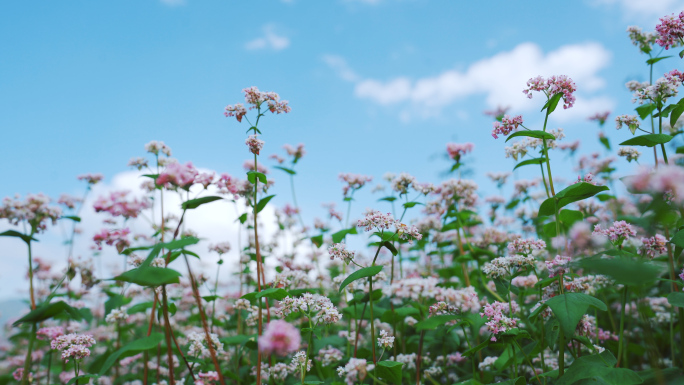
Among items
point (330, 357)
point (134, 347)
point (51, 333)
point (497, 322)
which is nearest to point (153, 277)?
point (134, 347)

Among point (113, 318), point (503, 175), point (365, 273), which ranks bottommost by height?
point (113, 318)

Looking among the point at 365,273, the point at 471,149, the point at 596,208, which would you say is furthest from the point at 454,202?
the point at 365,273

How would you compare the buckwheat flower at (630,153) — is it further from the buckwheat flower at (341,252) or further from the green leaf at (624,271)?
the green leaf at (624,271)

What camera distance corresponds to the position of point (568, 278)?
3984 mm

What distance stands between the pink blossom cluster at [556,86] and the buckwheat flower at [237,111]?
2.66m

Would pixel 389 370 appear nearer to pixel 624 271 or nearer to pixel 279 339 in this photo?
pixel 279 339

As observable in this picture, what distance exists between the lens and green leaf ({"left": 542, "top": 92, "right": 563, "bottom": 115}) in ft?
11.3

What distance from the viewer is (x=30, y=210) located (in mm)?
4293

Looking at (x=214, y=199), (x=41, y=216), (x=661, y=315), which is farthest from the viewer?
(x=661, y=315)

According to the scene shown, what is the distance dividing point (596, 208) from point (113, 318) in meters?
6.74

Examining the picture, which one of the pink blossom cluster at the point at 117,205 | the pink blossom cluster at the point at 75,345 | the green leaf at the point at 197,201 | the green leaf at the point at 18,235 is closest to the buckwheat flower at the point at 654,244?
the green leaf at the point at 197,201

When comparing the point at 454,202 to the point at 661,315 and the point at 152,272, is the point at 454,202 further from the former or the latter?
the point at 152,272

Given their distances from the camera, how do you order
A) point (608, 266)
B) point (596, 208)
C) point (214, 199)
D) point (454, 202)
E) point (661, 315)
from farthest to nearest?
point (454, 202) < point (596, 208) < point (661, 315) < point (214, 199) < point (608, 266)

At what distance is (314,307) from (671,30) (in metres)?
4.37
